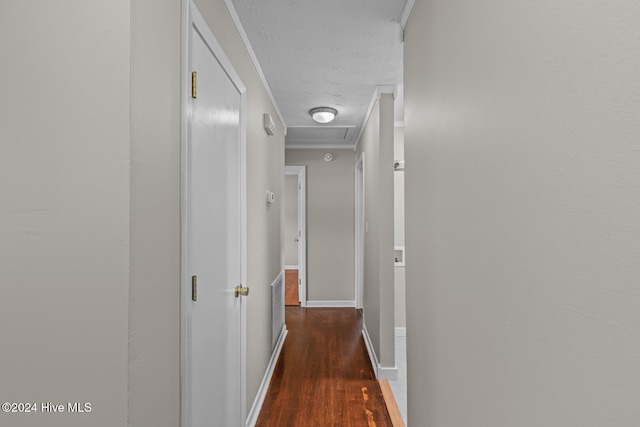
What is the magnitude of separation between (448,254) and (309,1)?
147 centimetres

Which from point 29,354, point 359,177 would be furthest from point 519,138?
point 359,177

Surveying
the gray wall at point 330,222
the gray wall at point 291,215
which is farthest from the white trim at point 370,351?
the gray wall at point 291,215

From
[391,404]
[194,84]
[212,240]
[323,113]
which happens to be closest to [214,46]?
[194,84]

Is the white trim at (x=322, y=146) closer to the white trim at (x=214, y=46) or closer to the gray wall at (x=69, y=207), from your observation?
the white trim at (x=214, y=46)

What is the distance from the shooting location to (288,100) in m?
3.41

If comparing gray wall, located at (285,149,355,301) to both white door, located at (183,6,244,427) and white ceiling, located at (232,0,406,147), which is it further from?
white door, located at (183,6,244,427)

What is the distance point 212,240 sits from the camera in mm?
1541

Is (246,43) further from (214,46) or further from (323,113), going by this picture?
(323,113)

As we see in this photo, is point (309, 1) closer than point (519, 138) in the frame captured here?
No

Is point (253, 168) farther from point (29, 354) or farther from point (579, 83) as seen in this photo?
point (579, 83)

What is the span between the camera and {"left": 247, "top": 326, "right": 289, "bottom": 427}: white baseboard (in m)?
2.30

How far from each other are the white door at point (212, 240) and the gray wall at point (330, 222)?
3.29m

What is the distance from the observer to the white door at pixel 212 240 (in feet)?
4.26

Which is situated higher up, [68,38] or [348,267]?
[68,38]
